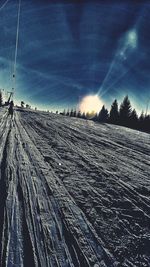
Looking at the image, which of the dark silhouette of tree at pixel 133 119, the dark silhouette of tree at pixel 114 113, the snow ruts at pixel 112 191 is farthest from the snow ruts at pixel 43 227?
the dark silhouette of tree at pixel 114 113

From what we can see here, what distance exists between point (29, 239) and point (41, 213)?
1.99 feet

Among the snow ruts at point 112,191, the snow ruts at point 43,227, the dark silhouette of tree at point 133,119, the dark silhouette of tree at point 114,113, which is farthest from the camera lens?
the dark silhouette of tree at point 114,113

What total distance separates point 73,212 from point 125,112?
204 feet

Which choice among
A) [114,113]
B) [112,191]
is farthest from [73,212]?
[114,113]

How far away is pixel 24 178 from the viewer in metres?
4.77

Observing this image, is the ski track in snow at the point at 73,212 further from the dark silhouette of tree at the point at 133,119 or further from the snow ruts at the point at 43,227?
the dark silhouette of tree at the point at 133,119

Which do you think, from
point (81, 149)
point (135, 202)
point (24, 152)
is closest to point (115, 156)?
point (81, 149)

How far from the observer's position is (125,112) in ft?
210

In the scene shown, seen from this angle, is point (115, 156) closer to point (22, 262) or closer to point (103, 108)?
point (22, 262)

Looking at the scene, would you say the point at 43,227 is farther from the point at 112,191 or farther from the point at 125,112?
the point at 125,112

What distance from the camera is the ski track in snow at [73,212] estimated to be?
2.69 m

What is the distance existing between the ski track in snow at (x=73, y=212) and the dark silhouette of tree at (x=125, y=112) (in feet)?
187

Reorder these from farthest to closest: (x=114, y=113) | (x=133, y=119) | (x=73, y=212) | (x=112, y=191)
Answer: (x=114, y=113), (x=133, y=119), (x=112, y=191), (x=73, y=212)

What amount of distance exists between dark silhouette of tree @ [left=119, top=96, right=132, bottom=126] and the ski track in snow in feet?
187
